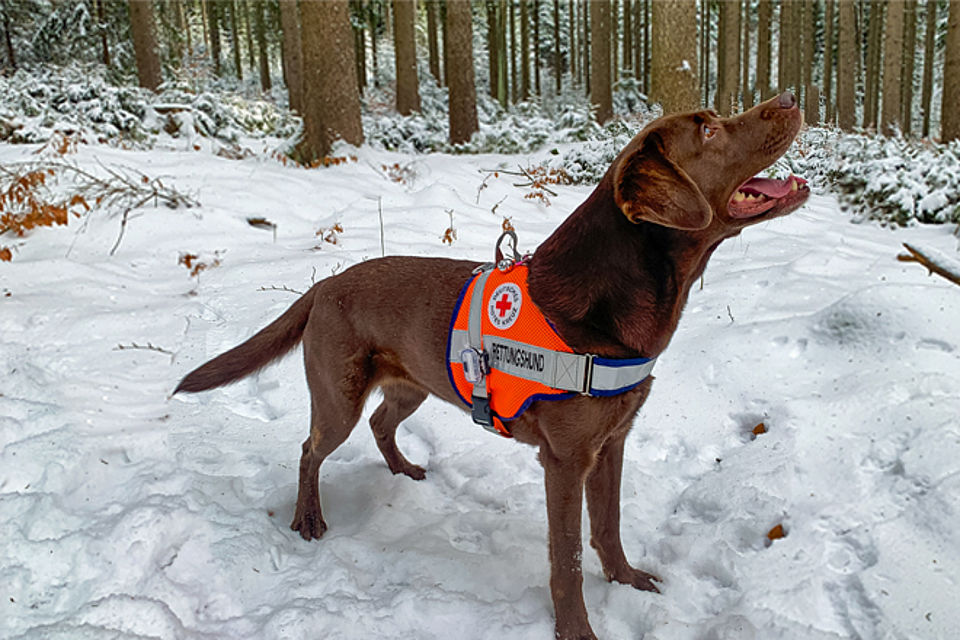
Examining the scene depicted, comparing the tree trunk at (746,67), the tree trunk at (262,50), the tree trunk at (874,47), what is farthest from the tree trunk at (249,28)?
the tree trunk at (874,47)

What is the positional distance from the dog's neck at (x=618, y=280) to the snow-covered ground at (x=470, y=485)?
3.61 ft

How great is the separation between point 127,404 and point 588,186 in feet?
24.9

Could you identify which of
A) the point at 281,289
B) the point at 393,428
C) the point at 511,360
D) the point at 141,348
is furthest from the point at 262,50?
the point at 511,360

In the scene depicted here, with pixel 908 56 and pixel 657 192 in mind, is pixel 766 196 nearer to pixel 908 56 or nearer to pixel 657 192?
pixel 657 192

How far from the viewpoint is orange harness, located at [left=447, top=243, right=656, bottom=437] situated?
7.80ft

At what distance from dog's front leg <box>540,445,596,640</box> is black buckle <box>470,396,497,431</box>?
0.91ft

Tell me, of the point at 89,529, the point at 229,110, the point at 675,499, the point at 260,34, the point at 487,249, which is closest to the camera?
the point at 89,529

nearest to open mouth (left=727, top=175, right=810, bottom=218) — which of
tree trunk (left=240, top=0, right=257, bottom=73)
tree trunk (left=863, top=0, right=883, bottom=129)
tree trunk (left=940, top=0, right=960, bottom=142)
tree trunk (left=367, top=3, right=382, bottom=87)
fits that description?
tree trunk (left=940, top=0, right=960, bottom=142)

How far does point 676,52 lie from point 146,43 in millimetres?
11335

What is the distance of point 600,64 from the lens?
54.2ft

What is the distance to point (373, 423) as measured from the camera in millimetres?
3754

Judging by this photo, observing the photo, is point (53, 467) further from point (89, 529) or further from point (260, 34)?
point (260, 34)

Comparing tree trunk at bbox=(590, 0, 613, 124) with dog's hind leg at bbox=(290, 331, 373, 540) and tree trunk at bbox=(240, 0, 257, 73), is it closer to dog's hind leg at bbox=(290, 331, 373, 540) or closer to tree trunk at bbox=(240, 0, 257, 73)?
dog's hind leg at bbox=(290, 331, 373, 540)

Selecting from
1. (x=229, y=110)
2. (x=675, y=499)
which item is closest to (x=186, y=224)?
(x=675, y=499)
